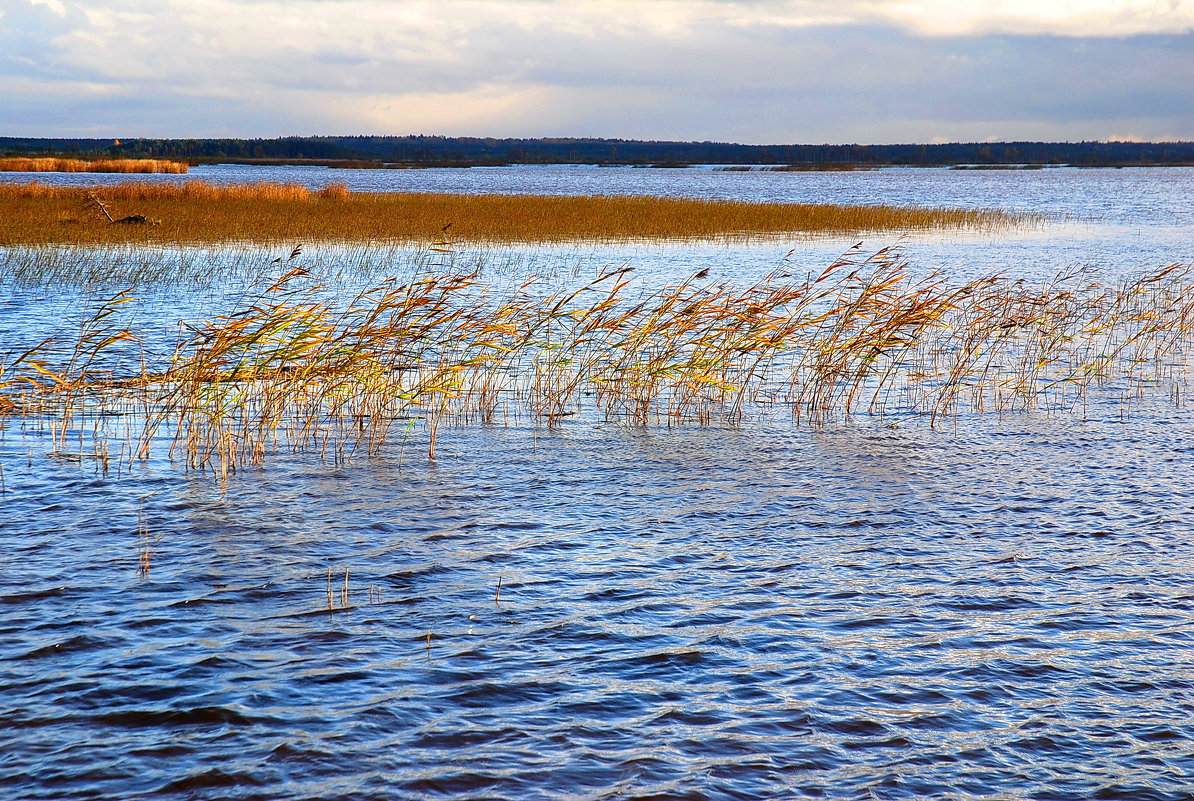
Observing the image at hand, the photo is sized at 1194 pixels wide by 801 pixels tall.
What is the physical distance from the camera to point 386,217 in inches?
1422

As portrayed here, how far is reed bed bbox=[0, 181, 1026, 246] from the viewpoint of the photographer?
3039 cm

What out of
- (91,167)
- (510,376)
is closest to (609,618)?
(510,376)

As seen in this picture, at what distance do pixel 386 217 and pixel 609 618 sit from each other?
32.1 meters

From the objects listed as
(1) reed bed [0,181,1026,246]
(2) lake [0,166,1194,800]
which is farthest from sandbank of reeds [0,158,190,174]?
(2) lake [0,166,1194,800]

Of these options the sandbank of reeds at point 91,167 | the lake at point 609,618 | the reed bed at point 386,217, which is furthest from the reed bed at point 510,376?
the sandbank of reeds at point 91,167

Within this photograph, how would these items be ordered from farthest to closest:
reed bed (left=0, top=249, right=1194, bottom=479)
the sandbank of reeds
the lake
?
the sandbank of reeds → reed bed (left=0, top=249, right=1194, bottom=479) → the lake

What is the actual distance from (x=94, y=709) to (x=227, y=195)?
4079 centimetres

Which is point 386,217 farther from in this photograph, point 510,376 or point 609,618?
point 609,618

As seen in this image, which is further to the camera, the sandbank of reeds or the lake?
the sandbank of reeds

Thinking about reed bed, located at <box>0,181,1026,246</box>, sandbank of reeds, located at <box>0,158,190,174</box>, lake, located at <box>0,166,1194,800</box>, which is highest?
sandbank of reeds, located at <box>0,158,190,174</box>

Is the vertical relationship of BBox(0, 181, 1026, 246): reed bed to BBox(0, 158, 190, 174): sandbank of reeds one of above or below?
below

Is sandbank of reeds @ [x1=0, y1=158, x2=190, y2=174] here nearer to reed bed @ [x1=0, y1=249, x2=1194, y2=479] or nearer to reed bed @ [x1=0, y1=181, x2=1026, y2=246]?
reed bed @ [x1=0, y1=181, x2=1026, y2=246]

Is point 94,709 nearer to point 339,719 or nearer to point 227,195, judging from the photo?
point 339,719

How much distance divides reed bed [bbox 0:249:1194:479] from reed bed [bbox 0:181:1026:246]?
15041mm
